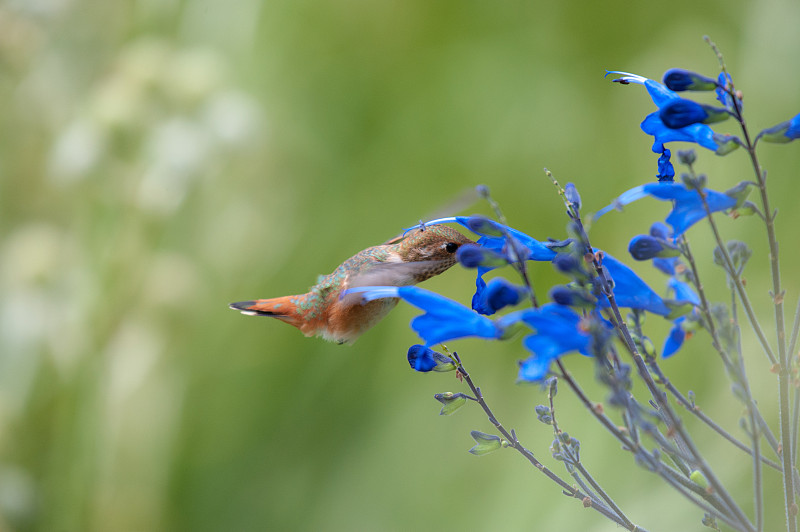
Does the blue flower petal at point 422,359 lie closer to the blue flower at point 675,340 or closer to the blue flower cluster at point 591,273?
the blue flower cluster at point 591,273

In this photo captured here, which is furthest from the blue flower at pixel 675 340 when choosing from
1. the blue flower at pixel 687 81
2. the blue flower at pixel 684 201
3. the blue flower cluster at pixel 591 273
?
the blue flower at pixel 687 81

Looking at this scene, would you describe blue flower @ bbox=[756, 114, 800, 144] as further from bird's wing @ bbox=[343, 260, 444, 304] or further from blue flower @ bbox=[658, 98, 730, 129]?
bird's wing @ bbox=[343, 260, 444, 304]

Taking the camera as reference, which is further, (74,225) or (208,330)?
(208,330)

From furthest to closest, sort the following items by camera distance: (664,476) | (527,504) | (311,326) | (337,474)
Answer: (337,474) < (527,504) < (311,326) < (664,476)

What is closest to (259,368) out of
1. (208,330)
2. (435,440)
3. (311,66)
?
(208,330)

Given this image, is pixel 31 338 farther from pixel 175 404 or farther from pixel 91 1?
pixel 91 1

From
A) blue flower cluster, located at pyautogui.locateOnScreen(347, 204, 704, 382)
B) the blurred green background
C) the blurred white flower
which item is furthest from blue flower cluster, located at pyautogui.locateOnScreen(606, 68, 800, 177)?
the blurred white flower

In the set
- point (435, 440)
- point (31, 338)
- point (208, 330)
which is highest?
point (208, 330)
